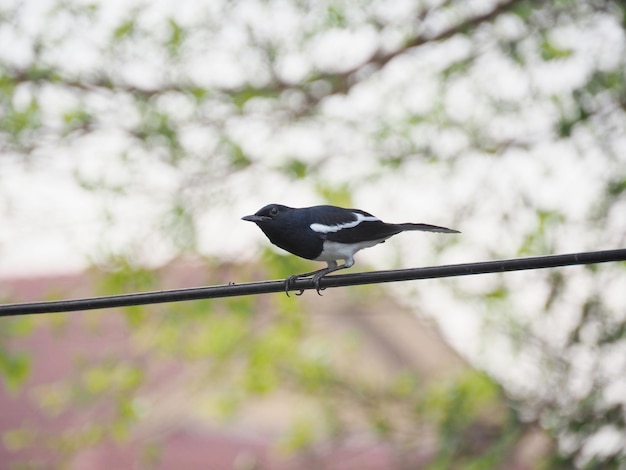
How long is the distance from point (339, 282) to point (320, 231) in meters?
0.95

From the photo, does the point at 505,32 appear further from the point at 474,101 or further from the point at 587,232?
the point at 587,232

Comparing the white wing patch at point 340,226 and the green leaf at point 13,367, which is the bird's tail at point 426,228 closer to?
the white wing patch at point 340,226

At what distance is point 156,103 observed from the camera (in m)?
6.80

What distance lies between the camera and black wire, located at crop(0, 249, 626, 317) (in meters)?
2.33

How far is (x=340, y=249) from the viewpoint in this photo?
3.62m

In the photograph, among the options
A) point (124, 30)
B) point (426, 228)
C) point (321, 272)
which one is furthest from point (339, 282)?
point (124, 30)

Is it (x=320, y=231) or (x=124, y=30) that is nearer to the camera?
(x=320, y=231)

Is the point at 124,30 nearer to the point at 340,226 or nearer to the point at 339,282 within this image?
the point at 340,226

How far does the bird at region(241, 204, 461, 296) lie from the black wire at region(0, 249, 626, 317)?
1.79 feet

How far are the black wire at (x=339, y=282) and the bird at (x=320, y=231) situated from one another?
54 centimetres

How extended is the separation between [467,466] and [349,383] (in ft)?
4.41

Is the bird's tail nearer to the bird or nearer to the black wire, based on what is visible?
the bird

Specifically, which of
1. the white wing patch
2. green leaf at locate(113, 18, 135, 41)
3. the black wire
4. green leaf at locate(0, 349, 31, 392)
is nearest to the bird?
the white wing patch

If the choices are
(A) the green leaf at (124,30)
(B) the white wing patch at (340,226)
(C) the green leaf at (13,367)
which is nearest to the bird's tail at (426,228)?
(B) the white wing patch at (340,226)
